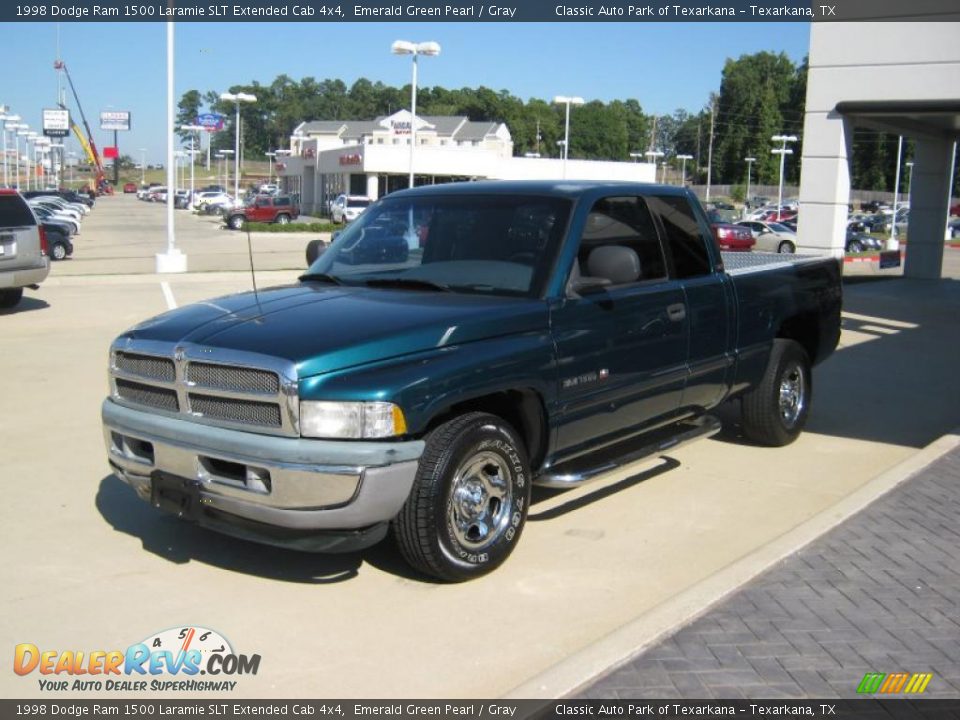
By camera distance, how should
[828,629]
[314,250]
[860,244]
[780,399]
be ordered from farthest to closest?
[860,244]
[780,399]
[314,250]
[828,629]

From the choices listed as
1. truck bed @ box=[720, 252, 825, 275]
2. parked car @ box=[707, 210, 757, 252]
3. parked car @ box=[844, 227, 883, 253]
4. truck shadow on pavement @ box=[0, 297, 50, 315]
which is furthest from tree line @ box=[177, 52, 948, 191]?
truck bed @ box=[720, 252, 825, 275]

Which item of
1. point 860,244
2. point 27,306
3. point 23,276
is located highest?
point 860,244

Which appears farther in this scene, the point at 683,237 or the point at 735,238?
the point at 735,238

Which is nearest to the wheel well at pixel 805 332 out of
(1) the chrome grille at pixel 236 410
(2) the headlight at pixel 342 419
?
(2) the headlight at pixel 342 419

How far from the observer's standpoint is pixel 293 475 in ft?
14.0

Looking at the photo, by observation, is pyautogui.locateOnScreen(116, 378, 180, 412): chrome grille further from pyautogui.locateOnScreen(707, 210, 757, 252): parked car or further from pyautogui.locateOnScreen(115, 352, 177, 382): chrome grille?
A: pyautogui.locateOnScreen(707, 210, 757, 252): parked car

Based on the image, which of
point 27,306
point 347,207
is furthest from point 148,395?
point 347,207

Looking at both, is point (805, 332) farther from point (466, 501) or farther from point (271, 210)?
point (271, 210)

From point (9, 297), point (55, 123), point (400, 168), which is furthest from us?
point (55, 123)

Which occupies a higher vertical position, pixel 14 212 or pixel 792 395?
pixel 14 212

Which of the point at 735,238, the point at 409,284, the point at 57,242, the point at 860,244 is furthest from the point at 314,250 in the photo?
the point at 860,244

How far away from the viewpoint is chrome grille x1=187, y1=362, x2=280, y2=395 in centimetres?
435

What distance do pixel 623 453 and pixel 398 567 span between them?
1600 mm

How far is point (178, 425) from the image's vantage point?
4.66 metres
